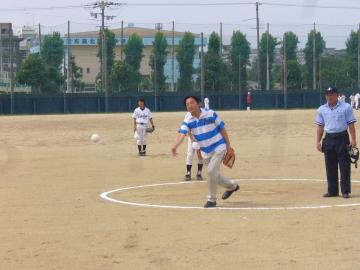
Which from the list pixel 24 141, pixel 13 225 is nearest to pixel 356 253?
pixel 13 225

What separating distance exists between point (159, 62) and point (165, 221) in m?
74.7

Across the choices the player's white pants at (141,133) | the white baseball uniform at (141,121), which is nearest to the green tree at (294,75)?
the player's white pants at (141,133)

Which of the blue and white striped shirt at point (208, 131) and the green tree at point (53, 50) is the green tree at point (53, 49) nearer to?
the green tree at point (53, 50)

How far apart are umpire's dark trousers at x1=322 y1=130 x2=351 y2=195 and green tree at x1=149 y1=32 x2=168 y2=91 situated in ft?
211

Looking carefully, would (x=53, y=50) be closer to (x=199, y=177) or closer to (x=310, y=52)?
(x=310, y=52)

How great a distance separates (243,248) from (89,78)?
106482 mm

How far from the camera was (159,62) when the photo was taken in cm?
8356

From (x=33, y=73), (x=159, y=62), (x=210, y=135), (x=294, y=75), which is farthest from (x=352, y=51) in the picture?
(x=210, y=135)

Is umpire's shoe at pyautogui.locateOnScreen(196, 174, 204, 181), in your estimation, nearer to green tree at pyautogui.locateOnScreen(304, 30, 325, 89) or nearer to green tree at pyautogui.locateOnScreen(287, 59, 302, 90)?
green tree at pyautogui.locateOnScreen(287, 59, 302, 90)

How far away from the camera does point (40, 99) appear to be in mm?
66000

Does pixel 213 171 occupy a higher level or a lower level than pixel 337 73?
lower

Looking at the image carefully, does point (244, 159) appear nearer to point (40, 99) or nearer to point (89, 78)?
point (40, 99)

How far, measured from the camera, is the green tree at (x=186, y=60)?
8606 cm

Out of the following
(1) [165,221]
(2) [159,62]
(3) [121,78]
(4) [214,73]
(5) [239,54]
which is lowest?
(1) [165,221]
